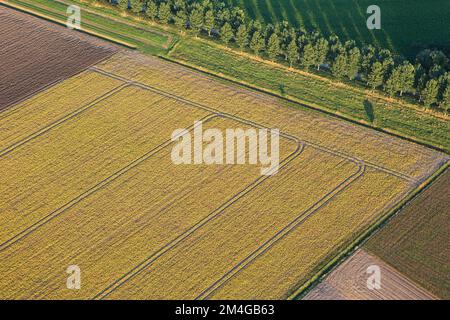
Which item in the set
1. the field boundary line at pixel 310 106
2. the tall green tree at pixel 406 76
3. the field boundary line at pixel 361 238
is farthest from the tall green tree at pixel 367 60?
the field boundary line at pixel 361 238

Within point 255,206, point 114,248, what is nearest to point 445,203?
point 255,206

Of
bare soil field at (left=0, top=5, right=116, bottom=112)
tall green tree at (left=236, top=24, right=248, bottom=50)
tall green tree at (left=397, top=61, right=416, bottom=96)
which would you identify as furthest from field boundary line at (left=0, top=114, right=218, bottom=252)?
tall green tree at (left=397, top=61, right=416, bottom=96)

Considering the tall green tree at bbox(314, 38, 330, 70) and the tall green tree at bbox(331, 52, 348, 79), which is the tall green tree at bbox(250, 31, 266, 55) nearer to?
the tall green tree at bbox(314, 38, 330, 70)

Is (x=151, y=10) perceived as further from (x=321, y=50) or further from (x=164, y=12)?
(x=321, y=50)

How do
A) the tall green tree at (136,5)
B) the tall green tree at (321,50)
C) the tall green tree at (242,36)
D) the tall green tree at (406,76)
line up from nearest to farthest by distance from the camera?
the tall green tree at (406,76) → the tall green tree at (321,50) → the tall green tree at (242,36) → the tall green tree at (136,5)

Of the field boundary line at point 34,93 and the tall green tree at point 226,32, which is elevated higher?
the tall green tree at point 226,32

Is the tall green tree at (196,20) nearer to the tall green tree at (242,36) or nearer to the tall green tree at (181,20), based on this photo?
the tall green tree at (181,20)
